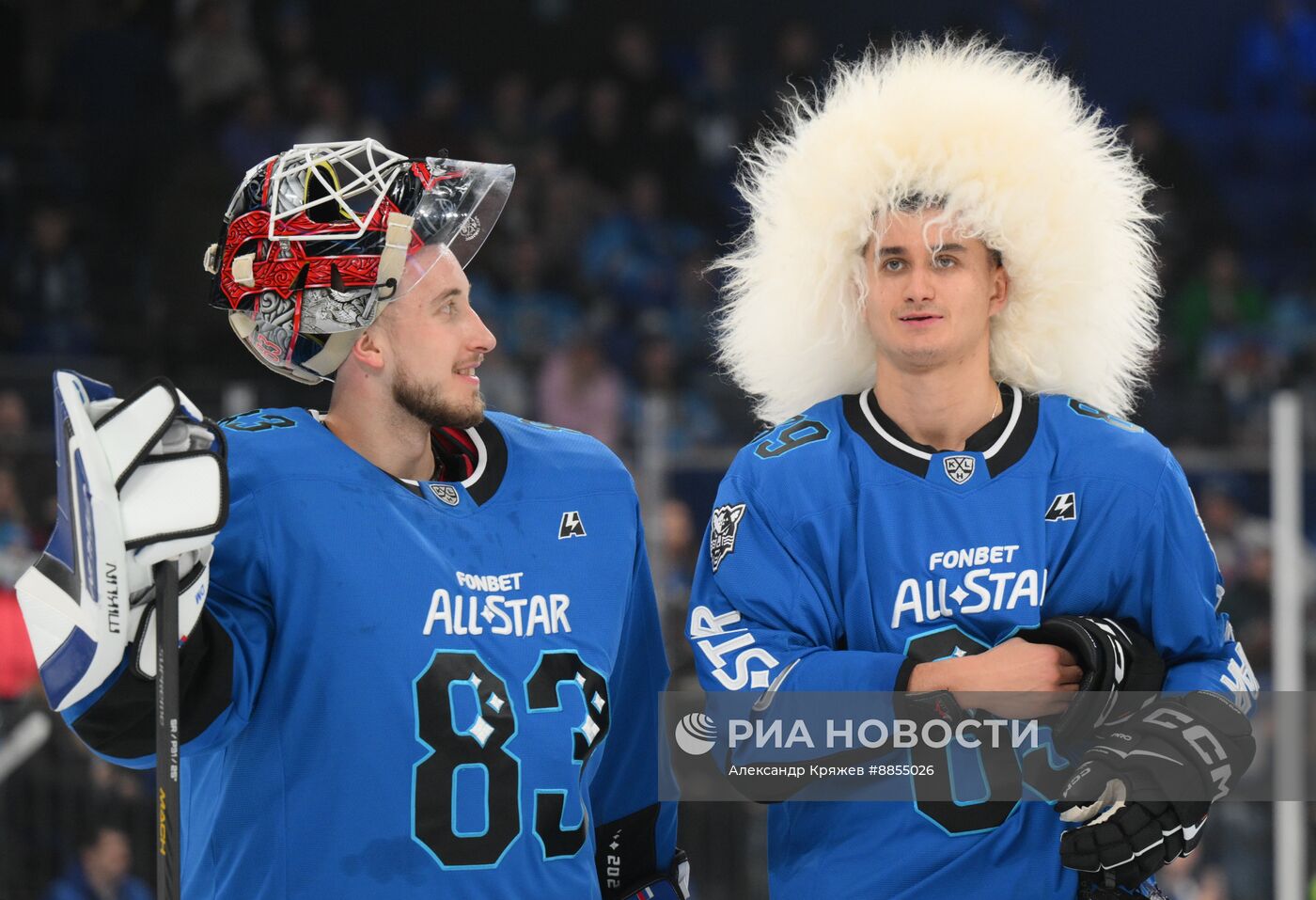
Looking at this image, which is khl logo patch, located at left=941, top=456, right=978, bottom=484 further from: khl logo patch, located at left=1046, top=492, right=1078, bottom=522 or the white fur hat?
the white fur hat

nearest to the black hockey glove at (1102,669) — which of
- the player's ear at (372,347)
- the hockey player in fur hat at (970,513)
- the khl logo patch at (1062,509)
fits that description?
the hockey player in fur hat at (970,513)

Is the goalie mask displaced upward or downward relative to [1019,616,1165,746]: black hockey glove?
upward

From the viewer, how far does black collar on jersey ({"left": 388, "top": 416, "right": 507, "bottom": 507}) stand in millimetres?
2604

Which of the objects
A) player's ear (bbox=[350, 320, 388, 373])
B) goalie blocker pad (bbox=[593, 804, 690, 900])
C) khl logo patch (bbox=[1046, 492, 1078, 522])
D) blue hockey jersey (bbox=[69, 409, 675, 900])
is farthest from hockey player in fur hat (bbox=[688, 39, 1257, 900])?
player's ear (bbox=[350, 320, 388, 373])

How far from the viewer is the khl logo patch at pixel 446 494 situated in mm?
2555

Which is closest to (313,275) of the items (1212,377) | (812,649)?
(812,649)

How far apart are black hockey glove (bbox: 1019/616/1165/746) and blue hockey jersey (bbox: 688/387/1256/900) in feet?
0.20

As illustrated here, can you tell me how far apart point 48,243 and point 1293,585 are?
5.59m

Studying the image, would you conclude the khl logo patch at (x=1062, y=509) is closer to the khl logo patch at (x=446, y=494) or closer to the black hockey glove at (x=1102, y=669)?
the black hockey glove at (x=1102, y=669)

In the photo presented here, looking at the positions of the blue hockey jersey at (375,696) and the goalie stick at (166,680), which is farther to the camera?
the blue hockey jersey at (375,696)

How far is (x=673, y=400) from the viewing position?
7.00 metres

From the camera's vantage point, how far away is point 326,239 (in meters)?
2.47

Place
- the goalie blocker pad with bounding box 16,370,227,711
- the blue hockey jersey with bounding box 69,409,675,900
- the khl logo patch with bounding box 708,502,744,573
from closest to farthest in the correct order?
the goalie blocker pad with bounding box 16,370,227,711, the blue hockey jersey with bounding box 69,409,675,900, the khl logo patch with bounding box 708,502,744,573

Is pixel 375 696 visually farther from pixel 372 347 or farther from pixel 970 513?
pixel 970 513
